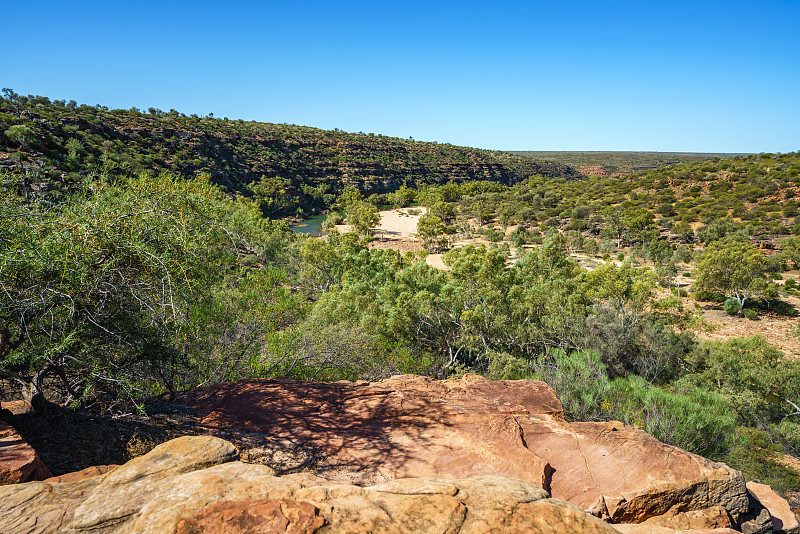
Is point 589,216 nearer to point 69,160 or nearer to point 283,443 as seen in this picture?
point 283,443

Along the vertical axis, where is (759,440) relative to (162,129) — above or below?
below

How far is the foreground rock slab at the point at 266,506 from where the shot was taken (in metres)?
2.67

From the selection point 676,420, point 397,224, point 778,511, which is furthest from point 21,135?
point 778,511

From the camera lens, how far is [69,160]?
40312 mm

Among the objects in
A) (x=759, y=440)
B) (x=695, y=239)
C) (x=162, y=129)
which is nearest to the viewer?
(x=759, y=440)

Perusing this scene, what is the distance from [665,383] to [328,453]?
15502 mm

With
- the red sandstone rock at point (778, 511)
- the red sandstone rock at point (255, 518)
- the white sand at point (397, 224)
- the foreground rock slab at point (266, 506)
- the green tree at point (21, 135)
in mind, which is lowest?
the white sand at point (397, 224)

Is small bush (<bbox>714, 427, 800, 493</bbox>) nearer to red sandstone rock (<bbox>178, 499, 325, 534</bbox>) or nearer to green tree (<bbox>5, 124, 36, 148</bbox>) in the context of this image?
red sandstone rock (<bbox>178, 499, 325, 534</bbox>)

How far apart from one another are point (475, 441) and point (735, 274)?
27602mm

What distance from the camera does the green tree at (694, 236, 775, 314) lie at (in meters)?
24.2

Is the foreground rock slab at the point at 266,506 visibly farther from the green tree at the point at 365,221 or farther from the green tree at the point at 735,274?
the green tree at the point at 365,221

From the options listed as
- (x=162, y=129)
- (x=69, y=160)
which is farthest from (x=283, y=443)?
(x=162, y=129)

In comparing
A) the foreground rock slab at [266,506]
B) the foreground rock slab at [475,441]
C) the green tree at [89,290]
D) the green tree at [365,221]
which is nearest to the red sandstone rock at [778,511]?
the foreground rock slab at [475,441]

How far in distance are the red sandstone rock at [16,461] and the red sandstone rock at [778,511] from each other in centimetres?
833
